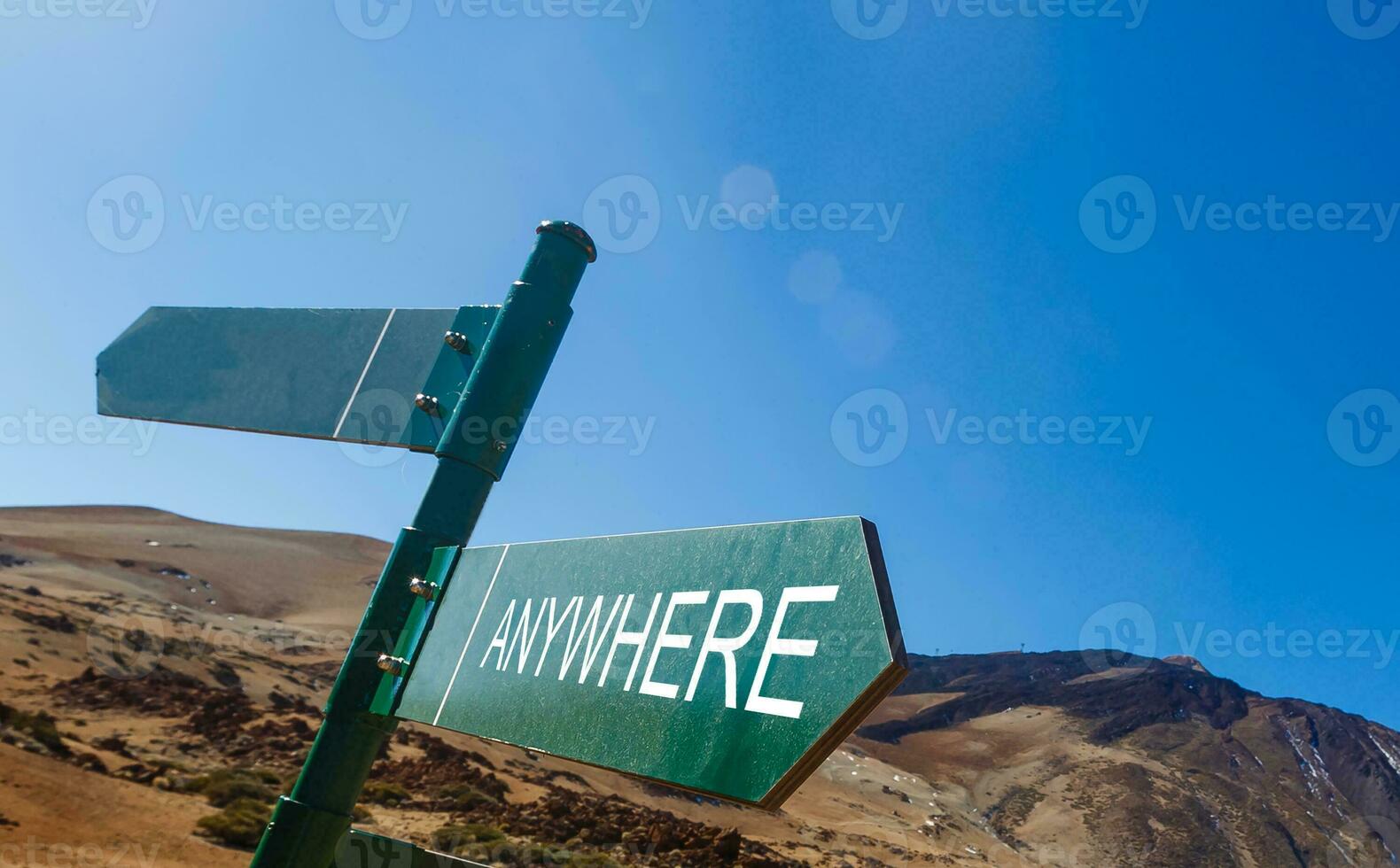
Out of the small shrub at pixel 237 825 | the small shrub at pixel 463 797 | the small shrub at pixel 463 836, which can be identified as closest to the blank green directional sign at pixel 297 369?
the small shrub at pixel 237 825

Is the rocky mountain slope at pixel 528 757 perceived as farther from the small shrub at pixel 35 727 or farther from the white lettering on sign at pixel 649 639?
the white lettering on sign at pixel 649 639

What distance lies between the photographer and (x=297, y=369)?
3729 millimetres

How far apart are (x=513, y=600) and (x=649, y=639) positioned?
2.18 feet

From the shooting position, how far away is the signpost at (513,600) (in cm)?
158

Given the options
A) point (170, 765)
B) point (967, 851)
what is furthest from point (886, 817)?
point (170, 765)

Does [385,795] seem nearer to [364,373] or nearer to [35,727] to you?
[35,727]

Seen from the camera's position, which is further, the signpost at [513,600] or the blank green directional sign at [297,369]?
the blank green directional sign at [297,369]

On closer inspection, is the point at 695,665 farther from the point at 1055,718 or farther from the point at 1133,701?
the point at 1133,701

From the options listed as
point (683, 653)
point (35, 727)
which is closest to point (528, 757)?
point (35, 727)

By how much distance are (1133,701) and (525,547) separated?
316ft

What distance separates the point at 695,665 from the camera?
181 cm

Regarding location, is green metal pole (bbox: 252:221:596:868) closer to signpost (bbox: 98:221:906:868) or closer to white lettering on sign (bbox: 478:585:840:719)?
signpost (bbox: 98:221:906:868)

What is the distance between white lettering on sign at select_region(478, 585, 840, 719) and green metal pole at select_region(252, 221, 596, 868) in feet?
2.12

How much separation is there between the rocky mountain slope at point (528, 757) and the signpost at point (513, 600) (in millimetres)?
13969
